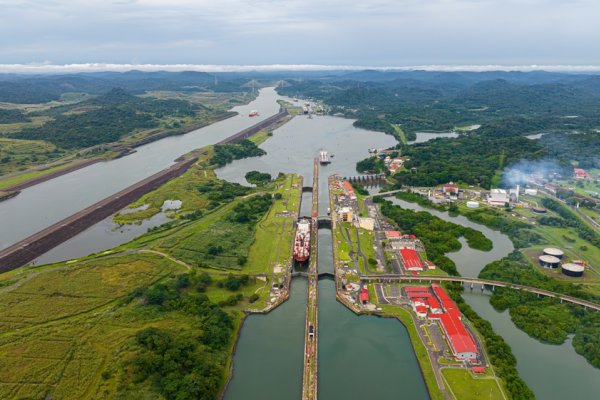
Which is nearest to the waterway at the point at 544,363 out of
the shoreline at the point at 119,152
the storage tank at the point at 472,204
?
the storage tank at the point at 472,204

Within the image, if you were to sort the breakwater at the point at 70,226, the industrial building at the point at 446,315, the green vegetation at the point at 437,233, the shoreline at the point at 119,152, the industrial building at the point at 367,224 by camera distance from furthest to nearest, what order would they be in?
1. the shoreline at the point at 119,152
2. the industrial building at the point at 367,224
3. the breakwater at the point at 70,226
4. the green vegetation at the point at 437,233
5. the industrial building at the point at 446,315

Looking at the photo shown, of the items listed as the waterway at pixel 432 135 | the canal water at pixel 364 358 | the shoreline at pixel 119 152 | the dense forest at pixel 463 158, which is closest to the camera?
the canal water at pixel 364 358

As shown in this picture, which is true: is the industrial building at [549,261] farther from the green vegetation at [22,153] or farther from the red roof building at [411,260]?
the green vegetation at [22,153]

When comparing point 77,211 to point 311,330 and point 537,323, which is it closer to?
point 311,330

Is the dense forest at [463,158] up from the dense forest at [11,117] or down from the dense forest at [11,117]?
down

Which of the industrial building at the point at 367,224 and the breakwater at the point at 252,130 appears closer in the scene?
the industrial building at the point at 367,224

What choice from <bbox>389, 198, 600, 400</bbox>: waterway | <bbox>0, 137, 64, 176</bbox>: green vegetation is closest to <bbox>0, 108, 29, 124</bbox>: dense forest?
<bbox>0, 137, 64, 176</bbox>: green vegetation

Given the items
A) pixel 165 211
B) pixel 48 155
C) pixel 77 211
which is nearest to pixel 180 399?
pixel 165 211
